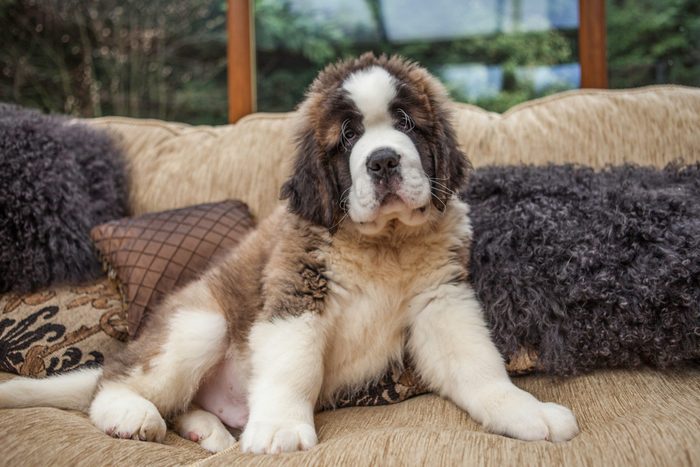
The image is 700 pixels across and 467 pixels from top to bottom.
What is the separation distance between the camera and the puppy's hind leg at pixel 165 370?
1681 millimetres

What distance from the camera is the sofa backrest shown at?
255 cm

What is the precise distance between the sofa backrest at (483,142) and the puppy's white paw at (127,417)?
1179 mm

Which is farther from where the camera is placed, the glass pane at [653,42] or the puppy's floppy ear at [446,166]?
the glass pane at [653,42]

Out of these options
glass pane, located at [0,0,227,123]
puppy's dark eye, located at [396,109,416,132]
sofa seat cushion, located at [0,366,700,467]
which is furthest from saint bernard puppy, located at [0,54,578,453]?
glass pane, located at [0,0,227,123]

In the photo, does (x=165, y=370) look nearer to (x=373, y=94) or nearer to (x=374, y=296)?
(x=374, y=296)

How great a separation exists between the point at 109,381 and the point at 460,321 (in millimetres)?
1155

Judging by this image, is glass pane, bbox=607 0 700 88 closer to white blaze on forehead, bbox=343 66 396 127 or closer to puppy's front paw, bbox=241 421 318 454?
white blaze on forehead, bbox=343 66 396 127

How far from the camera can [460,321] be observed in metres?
1.78

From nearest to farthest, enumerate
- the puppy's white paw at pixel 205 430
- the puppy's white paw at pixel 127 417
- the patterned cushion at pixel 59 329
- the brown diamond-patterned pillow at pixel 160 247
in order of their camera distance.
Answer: the puppy's white paw at pixel 127 417 → the puppy's white paw at pixel 205 430 → the patterned cushion at pixel 59 329 → the brown diamond-patterned pillow at pixel 160 247

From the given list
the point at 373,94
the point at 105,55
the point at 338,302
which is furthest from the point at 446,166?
the point at 105,55

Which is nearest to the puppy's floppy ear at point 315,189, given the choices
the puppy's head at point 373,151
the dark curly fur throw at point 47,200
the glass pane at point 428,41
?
the puppy's head at point 373,151

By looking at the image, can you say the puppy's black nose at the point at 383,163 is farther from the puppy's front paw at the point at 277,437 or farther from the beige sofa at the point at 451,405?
the puppy's front paw at the point at 277,437

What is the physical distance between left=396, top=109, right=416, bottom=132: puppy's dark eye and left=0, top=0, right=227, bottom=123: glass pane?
3.82 meters

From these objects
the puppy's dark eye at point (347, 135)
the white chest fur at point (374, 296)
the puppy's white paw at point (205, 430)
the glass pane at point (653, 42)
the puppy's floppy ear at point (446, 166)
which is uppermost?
the glass pane at point (653, 42)
